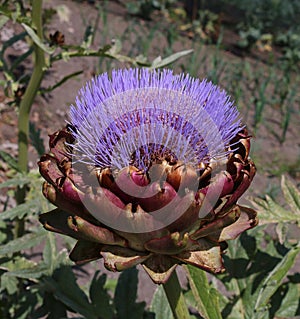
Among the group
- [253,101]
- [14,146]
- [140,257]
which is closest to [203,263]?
[140,257]

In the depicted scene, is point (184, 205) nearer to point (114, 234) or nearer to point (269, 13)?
point (114, 234)

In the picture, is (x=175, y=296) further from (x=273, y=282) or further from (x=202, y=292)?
(x=273, y=282)

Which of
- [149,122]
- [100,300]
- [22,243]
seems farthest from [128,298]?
[149,122]

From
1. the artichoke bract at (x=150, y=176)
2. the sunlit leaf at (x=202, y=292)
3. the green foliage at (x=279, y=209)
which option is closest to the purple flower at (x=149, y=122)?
the artichoke bract at (x=150, y=176)

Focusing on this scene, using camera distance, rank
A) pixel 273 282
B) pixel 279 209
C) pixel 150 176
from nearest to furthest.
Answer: pixel 150 176 → pixel 273 282 → pixel 279 209

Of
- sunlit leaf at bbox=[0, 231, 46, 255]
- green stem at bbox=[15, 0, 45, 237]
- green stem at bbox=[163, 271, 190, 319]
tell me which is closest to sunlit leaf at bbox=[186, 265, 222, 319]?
green stem at bbox=[163, 271, 190, 319]
